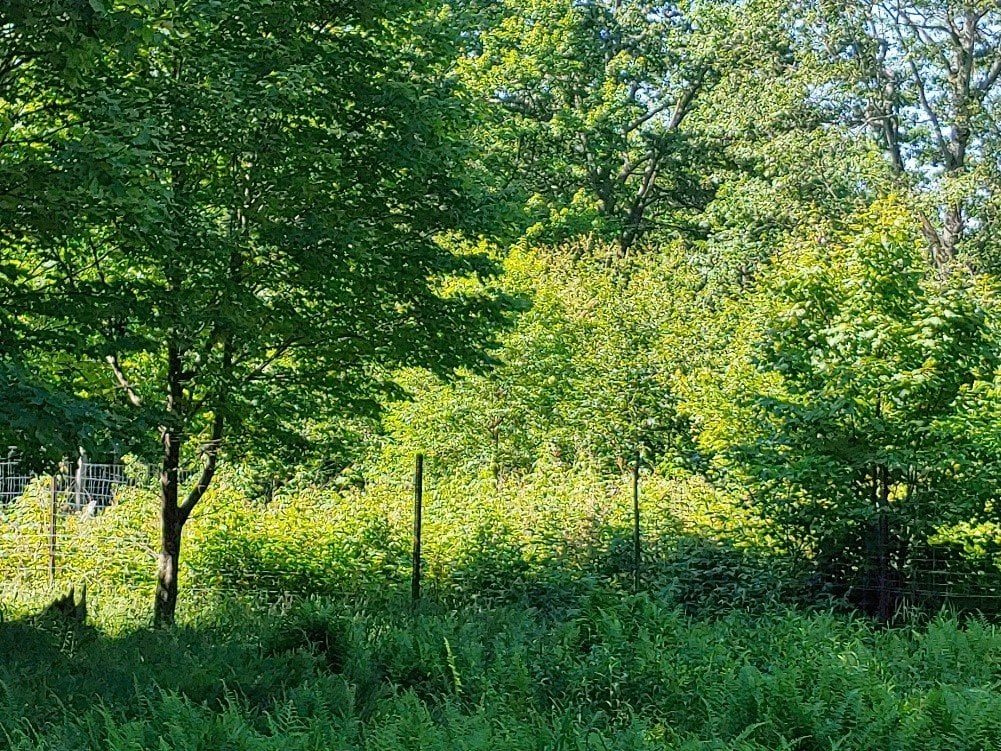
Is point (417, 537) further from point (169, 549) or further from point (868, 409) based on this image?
point (868, 409)

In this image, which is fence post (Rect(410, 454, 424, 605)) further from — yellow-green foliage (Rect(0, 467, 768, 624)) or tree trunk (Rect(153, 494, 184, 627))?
tree trunk (Rect(153, 494, 184, 627))

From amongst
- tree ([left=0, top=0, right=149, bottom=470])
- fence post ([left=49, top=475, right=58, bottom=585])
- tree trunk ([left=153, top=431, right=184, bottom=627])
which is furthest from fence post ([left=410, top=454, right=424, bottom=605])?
fence post ([left=49, top=475, right=58, bottom=585])

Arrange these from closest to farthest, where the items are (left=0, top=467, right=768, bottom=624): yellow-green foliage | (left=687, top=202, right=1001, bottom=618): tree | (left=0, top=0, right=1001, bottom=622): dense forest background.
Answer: (left=0, top=0, right=1001, bottom=622): dense forest background
(left=687, top=202, right=1001, bottom=618): tree
(left=0, top=467, right=768, bottom=624): yellow-green foliage

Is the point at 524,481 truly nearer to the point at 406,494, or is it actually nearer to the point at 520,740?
the point at 406,494

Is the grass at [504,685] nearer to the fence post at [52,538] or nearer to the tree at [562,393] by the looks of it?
the fence post at [52,538]

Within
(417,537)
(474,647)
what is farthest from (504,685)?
(417,537)

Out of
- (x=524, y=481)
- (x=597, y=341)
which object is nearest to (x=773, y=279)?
(x=524, y=481)

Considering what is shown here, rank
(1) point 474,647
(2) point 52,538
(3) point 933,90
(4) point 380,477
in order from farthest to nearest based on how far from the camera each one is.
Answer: (3) point 933,90
(4) point 380,477
(2) point 52,538
(1) point 474,647

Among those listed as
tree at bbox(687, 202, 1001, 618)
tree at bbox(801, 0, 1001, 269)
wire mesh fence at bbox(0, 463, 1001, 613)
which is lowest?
wire mesh fence at bbox(0, 463, 1001, 613)

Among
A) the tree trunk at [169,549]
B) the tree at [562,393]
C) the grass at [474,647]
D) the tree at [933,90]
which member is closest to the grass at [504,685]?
the grass at [474,647]

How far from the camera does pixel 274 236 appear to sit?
35.9 ft

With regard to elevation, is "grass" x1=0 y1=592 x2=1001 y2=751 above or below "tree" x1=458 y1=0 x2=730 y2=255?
below

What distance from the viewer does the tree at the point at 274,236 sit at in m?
10.1

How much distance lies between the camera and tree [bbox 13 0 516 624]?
10109 millimetres
